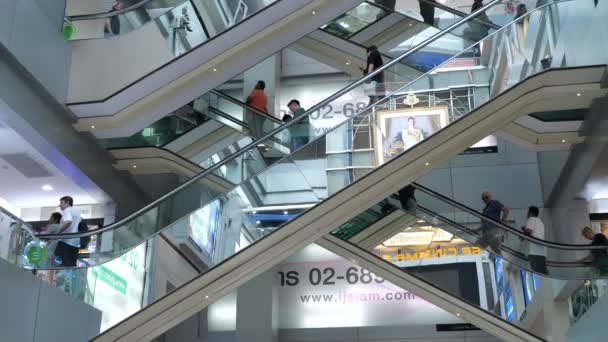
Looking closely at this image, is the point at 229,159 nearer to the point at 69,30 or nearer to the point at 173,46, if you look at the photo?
the point at 173,46

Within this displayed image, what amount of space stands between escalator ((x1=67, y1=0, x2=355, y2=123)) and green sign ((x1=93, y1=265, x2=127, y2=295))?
2443 millimetres

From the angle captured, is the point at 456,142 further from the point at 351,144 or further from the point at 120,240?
the point at 120,240

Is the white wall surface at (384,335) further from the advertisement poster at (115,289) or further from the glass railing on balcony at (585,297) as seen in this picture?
the advertisement poster at (115,289)

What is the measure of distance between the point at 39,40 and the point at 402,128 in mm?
4969

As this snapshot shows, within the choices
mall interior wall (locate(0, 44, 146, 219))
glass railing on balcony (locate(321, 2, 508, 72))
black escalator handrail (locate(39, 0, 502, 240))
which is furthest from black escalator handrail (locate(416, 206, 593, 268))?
mall interior wall (locate(0, 44, 146, 219))

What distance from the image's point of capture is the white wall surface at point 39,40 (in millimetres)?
9305

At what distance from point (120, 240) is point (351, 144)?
2.98 m

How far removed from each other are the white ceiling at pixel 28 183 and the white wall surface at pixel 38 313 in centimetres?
298

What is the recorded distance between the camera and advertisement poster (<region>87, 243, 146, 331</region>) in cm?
960

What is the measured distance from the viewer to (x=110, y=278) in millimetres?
9781

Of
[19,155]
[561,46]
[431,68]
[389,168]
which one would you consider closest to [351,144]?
[389,168]

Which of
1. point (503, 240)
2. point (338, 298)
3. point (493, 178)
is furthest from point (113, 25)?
point (493, 178)

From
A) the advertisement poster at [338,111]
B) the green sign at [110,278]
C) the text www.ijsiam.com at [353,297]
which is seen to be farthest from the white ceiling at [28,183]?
the text www.ijsiam.com at [353,297]

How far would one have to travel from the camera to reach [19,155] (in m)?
11.6
